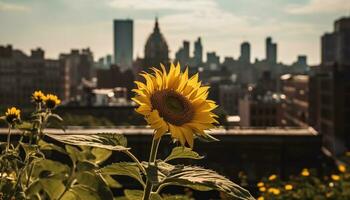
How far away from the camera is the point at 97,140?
7.87ft

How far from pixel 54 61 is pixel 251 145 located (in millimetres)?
155884

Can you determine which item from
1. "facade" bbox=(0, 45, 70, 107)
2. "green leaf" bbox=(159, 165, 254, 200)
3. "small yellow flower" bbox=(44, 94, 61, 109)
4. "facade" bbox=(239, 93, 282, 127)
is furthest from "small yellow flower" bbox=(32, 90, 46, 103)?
"facade" bbox=(0, 45, 70, 107)

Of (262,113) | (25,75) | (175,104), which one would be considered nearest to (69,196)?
(175,104)

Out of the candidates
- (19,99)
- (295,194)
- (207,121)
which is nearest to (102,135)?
(207,121)

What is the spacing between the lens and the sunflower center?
8.06 feet

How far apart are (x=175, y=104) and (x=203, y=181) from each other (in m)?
0.48

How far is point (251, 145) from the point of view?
1688cm

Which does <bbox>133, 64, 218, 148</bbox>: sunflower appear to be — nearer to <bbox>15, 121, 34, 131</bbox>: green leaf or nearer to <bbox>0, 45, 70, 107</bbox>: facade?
<bbox>15, 121, 34, 131</bbox>: green leaf

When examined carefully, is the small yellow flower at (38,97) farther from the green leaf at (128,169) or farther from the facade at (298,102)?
the facade at (298,102)

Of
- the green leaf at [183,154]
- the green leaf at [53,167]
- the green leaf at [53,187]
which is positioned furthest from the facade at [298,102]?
the green leaf at [183,154]

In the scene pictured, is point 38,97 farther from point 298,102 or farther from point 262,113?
point 298,102

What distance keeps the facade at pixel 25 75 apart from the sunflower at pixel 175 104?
161719 mm

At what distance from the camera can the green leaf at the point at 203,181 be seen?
7.09 ft

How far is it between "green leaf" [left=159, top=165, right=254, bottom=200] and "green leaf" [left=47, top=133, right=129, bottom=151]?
228 millimetres
